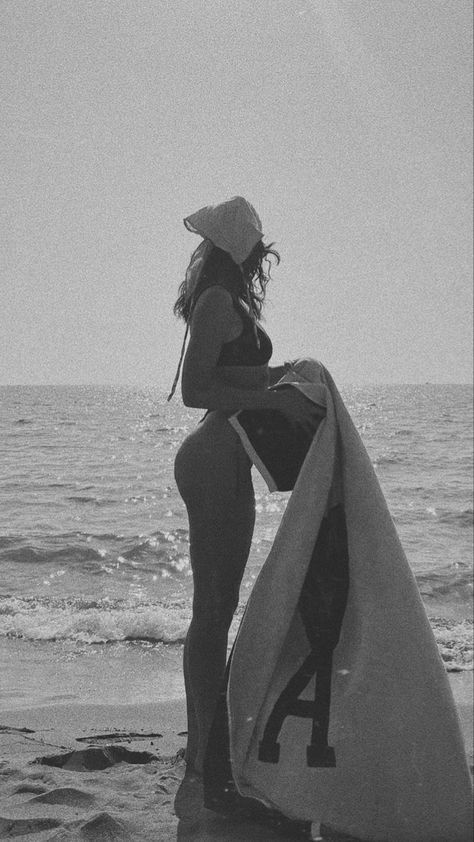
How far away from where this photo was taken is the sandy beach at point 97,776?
225 cm

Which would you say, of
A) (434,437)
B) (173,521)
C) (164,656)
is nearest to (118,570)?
(173,521)

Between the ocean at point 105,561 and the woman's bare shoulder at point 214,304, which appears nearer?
the woman's bare shoulder at point 214,304

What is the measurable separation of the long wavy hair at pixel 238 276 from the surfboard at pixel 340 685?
19.9 inches

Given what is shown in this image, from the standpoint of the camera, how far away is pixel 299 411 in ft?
7.80

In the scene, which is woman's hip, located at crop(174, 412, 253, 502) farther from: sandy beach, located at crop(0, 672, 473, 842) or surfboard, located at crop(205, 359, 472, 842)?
sandy beach, located at crop(0, 672, 473, 842)

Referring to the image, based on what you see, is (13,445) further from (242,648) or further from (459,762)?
(459,762)

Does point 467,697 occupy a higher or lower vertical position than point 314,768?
lower

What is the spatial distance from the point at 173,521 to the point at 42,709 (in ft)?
20.6

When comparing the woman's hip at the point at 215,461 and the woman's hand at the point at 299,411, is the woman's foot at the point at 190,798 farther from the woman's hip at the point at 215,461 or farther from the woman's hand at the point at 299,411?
the woman's hand at the point at 299,411

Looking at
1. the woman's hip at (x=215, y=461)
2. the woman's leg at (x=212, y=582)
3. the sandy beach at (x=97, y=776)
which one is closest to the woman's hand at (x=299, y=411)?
the woman's hip at (x=215, y=461)

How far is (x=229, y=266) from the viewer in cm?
255

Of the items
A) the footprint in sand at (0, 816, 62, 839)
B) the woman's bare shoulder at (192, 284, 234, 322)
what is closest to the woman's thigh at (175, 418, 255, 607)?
the woman's bare shoulder at (192, 284, 234, 322)

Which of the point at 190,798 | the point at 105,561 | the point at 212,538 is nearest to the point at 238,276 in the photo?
the point at 212,538

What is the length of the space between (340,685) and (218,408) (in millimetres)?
909
